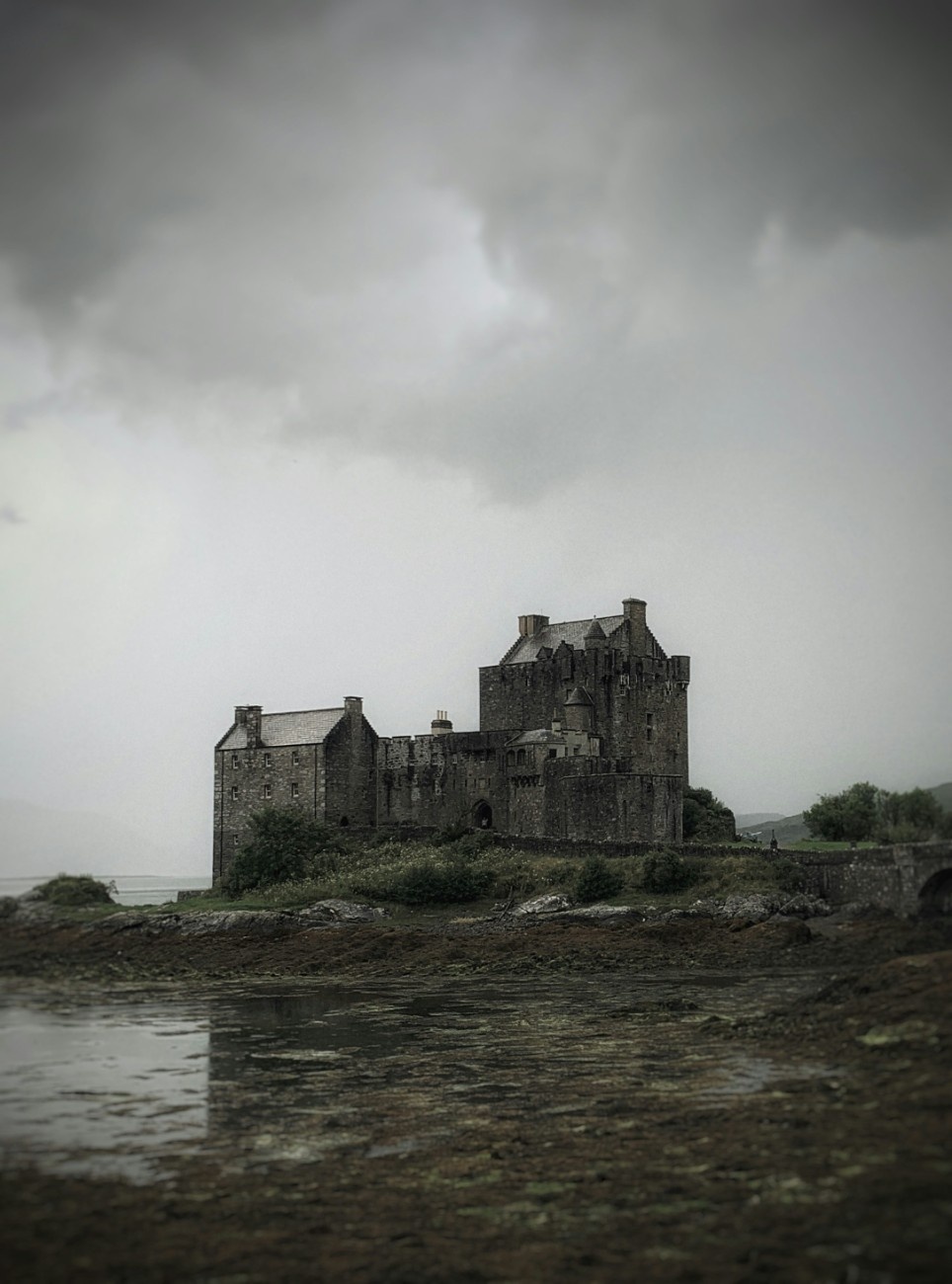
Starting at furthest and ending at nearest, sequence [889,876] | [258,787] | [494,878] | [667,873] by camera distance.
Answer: [258,787]
[494,878]
[667,873]
[889,876]

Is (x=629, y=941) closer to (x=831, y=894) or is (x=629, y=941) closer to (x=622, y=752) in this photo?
(x=831, y=894)

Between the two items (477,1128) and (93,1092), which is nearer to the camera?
(477,1128)

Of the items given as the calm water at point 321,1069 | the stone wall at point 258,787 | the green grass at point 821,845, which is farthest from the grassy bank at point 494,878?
the calm water at point 321,1069

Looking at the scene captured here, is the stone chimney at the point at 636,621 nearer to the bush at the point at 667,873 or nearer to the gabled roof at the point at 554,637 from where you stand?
the gabled roof at the point at 554,637

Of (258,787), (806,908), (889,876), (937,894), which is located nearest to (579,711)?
(258,787)

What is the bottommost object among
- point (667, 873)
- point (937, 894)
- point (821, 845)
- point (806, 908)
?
point (806, 908)

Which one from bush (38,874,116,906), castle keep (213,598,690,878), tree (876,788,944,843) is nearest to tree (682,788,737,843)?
castle keep (213,598,690,878)

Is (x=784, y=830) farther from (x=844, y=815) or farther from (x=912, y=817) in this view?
(x=912, y=817)

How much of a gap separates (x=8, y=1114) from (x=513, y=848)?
38.0 meters

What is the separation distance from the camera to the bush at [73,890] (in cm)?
1858

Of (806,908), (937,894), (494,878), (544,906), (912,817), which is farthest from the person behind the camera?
(494,878)

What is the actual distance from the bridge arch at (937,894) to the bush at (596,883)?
50.4 ft

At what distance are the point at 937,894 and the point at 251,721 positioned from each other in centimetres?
3879

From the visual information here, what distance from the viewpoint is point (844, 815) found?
4962 centimetres
